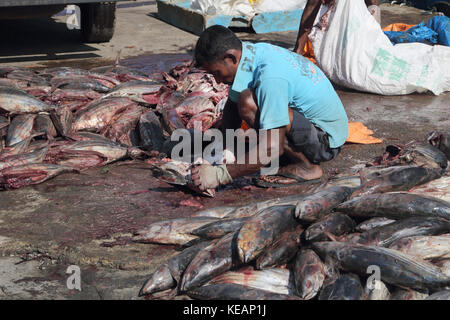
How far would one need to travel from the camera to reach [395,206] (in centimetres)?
365

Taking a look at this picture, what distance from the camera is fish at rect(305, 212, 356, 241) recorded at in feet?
11.3

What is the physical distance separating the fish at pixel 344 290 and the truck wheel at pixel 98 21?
7520 mm

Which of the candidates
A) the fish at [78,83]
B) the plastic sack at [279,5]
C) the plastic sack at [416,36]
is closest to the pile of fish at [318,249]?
the fish at [78,83]

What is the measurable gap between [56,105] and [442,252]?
4541 millimetres

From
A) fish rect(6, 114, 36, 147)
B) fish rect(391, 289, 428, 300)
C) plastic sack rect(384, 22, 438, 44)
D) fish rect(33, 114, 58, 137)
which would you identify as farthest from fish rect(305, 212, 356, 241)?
plastic sack rect(384, 22, 438, 44)

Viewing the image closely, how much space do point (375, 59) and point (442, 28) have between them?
169 cm

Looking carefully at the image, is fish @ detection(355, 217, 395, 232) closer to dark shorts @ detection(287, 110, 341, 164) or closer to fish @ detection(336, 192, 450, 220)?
fish @ detection(336, 192, 450, 220)

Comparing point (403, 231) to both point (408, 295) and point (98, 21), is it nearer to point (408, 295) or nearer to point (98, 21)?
point (408, 295)

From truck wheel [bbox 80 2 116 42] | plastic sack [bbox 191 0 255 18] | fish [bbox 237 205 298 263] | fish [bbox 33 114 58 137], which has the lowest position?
fish [bbox 33 114 58 137]

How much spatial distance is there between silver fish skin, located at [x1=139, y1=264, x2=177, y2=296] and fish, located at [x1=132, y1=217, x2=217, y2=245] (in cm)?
49

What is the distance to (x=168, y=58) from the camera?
29.7 ft
